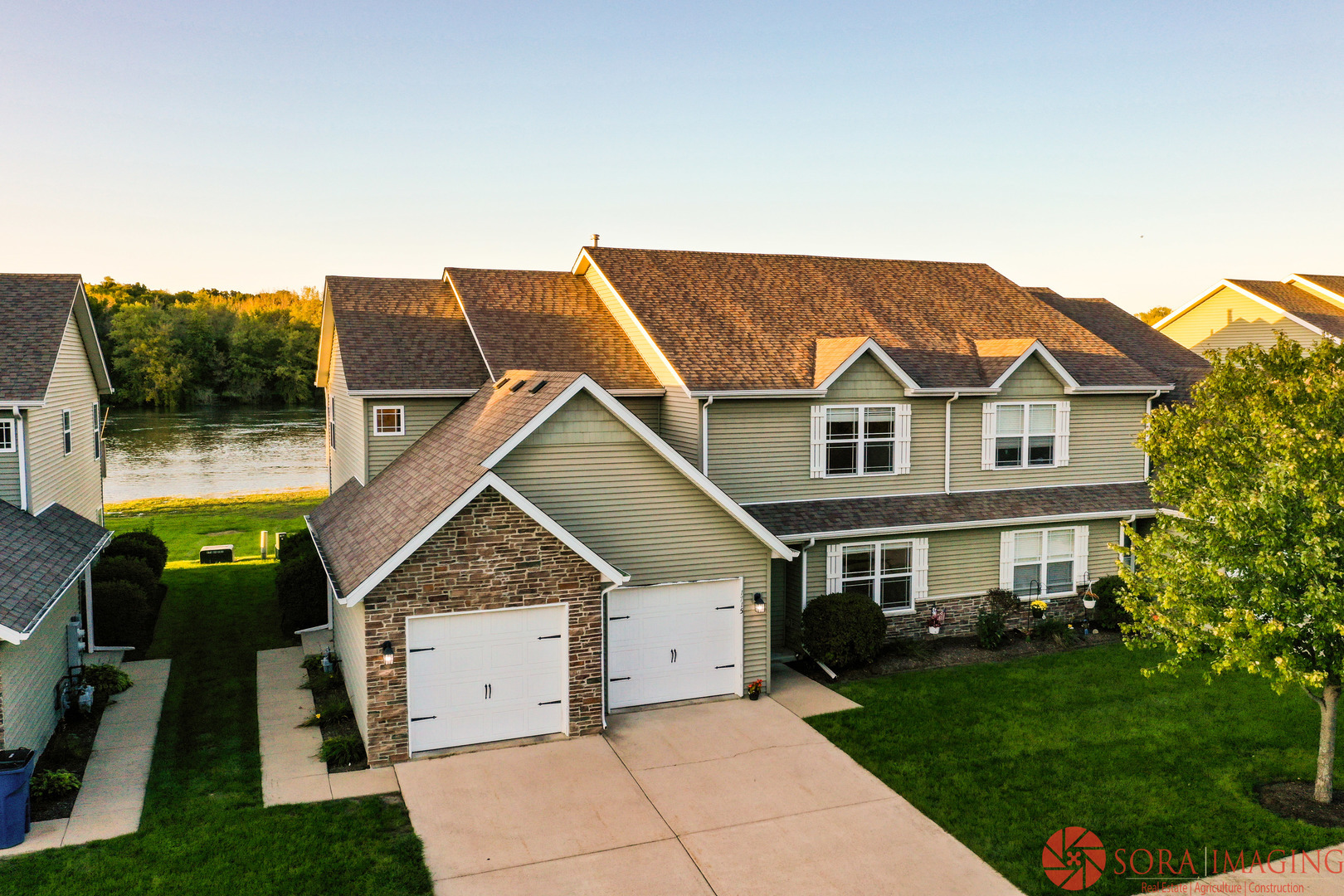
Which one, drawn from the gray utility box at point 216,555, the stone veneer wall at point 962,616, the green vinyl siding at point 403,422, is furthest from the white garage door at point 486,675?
the gray utility box at point 216,555

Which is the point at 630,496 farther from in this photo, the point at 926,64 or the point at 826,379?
the point at 926,64

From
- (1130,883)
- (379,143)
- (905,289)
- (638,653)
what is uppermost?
(379,143)

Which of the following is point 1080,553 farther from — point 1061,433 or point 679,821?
point 679,821

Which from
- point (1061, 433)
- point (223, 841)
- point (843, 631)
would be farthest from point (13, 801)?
point (1061, 433)

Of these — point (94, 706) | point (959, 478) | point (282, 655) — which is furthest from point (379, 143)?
point (959, 478)

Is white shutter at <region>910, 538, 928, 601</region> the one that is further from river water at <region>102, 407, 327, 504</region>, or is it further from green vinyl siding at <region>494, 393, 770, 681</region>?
river water at <region>102, 407, 327, 504</region>

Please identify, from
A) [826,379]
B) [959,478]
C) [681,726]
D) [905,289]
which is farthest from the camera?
[905,289]

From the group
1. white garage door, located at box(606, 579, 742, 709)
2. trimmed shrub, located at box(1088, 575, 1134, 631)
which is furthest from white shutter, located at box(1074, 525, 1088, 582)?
white garage door, located at box(606, 579, 742, 709)
